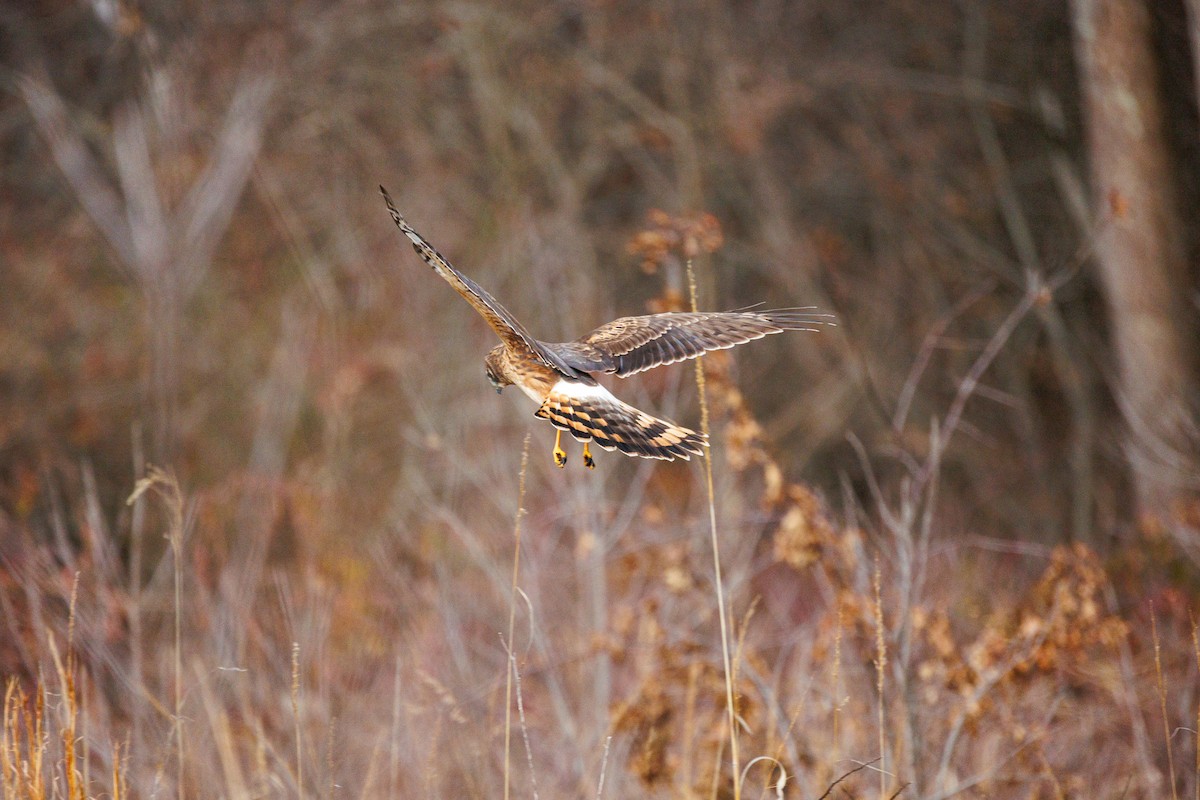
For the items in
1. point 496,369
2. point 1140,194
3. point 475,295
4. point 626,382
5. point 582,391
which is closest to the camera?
point 475,295

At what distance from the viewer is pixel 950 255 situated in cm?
1066

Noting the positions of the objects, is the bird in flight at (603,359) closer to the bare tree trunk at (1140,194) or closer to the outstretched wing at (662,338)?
the outstretched wing at (662,338)

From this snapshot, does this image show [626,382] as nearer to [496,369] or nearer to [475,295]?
[496,369]

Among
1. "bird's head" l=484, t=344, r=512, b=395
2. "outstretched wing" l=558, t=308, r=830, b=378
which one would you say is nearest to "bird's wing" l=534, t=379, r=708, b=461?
"outstretched wing" l=558, t=308, r=830, b=378

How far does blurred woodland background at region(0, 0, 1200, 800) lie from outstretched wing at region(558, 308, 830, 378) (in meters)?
0.26

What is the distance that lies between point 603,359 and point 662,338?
218 millimetres

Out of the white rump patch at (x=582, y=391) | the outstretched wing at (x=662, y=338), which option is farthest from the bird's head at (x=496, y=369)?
the white rump patch at (x=582, y=391)

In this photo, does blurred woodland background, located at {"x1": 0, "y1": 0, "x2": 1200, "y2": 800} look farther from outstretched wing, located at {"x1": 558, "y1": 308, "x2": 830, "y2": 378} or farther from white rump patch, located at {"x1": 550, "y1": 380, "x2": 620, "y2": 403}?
white rump patch, located at {"x1": 550, "y1": 380, "x2": 620, "y2": 403}

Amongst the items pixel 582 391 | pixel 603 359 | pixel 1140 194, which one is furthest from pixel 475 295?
pixel 1140 194

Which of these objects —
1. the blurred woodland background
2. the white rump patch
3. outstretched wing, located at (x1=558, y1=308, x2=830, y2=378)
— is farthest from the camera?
the blurred woodland background

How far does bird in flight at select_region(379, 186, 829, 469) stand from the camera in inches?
111

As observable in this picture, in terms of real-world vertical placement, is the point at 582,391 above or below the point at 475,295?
below

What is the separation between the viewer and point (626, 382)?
630 cm

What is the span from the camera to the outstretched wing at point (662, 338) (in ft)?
11.1
